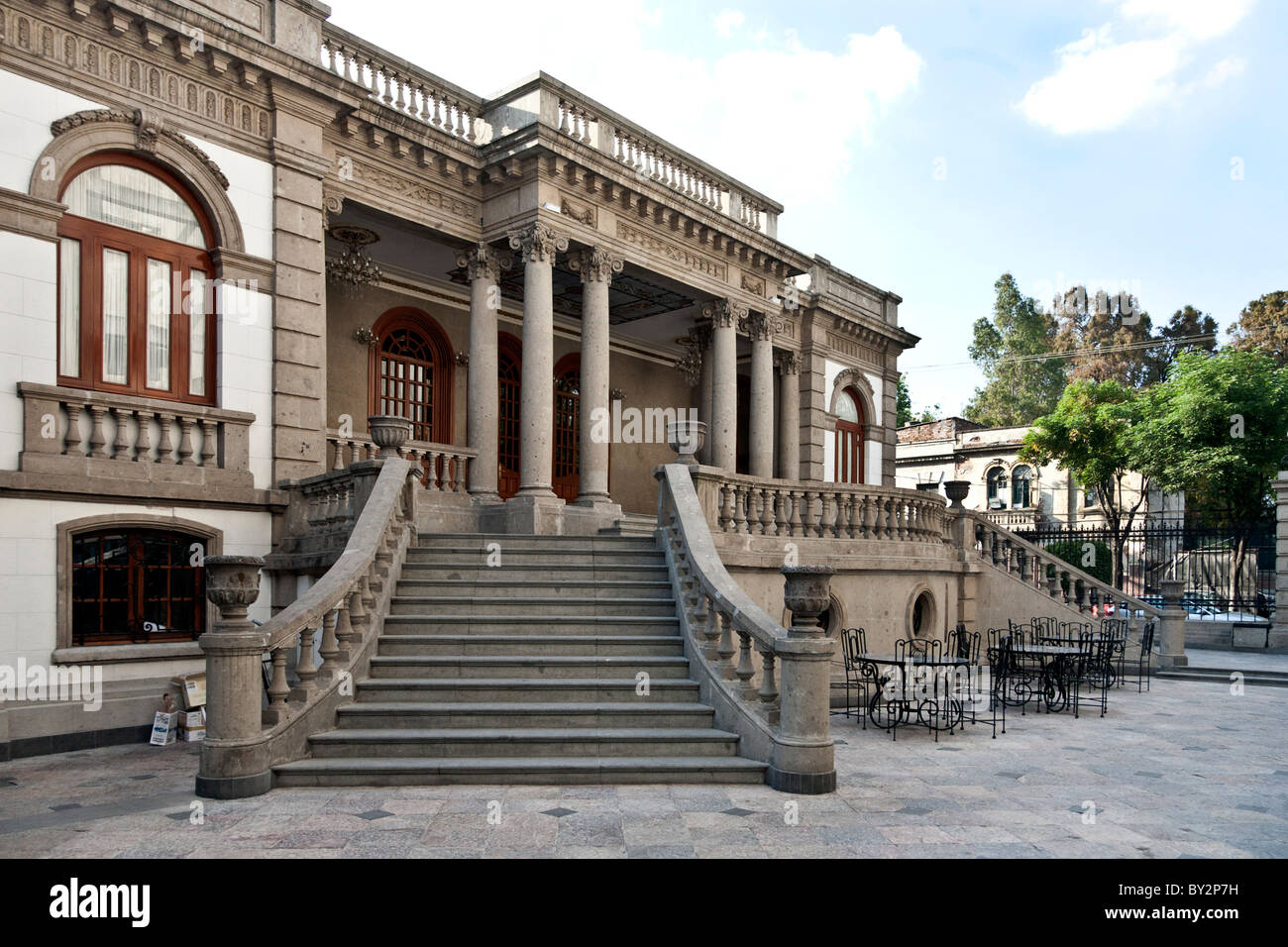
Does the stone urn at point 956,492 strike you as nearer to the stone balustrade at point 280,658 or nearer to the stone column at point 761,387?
the stone column at point 761,387

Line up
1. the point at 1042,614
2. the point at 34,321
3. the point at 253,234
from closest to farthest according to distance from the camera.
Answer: the point at 34,321, the point at 253,234, the point at 1042,614

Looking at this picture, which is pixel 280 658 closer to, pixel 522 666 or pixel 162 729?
pixel 522 666

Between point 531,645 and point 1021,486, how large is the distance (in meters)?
42.3

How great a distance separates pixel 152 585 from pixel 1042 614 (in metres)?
13.7

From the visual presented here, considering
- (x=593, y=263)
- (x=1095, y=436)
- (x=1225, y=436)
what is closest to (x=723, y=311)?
(x=593, y=263)

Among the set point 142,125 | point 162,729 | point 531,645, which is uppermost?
point 142,125

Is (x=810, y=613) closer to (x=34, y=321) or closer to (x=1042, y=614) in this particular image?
(x=34, y=321)

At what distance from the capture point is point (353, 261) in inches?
553

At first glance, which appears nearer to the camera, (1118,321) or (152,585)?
(152,585)

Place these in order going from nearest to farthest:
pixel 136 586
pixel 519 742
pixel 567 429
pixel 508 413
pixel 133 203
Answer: pixel 519 742, pixel 136 586, pixel 133 203, pixel 508 413, pixel 567 429

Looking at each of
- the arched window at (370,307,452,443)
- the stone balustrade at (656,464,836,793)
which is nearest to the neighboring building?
the arched window at (370,307,452,443)

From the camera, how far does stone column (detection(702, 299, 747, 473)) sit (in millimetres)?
16750

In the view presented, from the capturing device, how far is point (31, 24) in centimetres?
945
